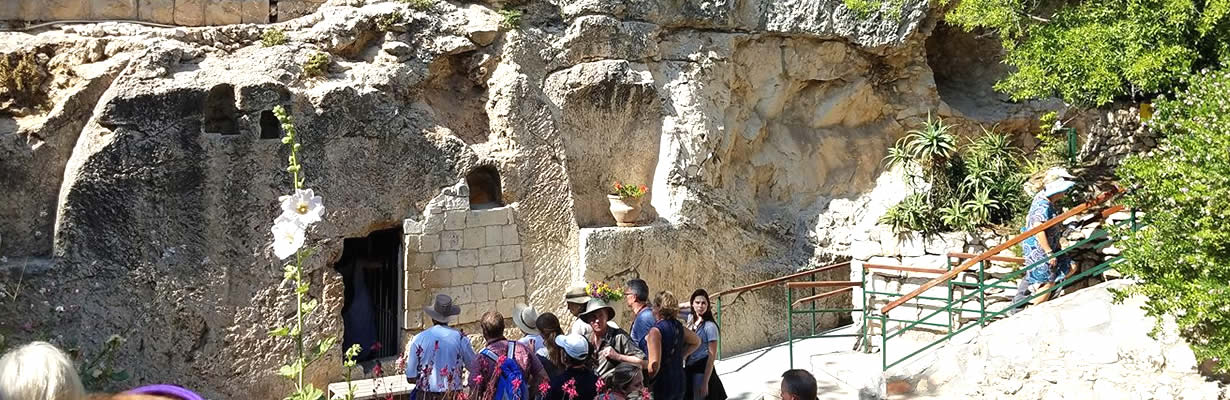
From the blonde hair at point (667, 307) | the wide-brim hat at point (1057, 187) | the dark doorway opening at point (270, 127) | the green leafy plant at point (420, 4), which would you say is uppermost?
the green leafy plant at point (420, 4)

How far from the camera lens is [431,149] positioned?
10.1 m

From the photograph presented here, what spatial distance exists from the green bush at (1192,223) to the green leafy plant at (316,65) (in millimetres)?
6843

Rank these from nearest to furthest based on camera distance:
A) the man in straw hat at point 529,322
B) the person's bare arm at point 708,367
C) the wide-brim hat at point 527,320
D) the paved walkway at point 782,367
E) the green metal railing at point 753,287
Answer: the man in straw hat at point 529,322, the person's bare arm at point 708,367, the wide-brim hat at point 527,320, the paved walkway at point 782,367, the green metal railing at point 753,287

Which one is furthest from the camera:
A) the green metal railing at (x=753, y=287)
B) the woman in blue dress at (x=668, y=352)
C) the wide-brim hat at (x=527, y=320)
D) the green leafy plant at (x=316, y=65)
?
the green metal railing at (x=753, y=287)

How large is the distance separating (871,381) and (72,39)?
24.8 ft

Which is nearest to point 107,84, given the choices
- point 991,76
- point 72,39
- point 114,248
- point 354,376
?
point 72,39

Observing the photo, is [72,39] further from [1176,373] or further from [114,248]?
[1176,373]

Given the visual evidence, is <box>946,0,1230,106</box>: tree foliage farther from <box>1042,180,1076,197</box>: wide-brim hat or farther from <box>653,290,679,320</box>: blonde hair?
<box>653,290,679,320</box>: blonde hair

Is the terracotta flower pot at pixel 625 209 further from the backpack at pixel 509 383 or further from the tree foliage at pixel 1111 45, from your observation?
the backpack at pixel 509 383

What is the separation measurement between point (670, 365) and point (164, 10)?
643cm

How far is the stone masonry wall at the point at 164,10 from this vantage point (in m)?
9.66

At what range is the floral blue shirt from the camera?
8672mm

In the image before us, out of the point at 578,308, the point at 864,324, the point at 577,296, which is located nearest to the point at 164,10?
the point at 577,296

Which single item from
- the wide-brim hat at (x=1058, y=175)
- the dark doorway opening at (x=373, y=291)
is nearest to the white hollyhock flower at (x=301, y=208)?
the dark doorway opening at (x=373, y=291)
